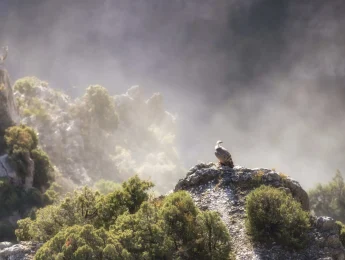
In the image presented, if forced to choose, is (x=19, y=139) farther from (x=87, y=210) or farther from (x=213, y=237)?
(x=213, y=237)

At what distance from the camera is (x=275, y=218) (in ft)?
89.5

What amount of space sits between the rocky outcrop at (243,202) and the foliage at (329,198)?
217 feet

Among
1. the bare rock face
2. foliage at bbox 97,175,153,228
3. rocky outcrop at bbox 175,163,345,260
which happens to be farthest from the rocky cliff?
foliage at bbox 97,175,153,228

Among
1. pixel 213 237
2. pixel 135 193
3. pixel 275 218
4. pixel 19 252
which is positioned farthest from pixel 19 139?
pixel 275 218

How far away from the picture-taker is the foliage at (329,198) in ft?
311

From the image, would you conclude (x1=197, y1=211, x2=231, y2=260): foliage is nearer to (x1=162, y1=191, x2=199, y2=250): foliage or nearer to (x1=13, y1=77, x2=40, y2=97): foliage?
(x1=162, y1=191, x2=199, y2=250): foliage

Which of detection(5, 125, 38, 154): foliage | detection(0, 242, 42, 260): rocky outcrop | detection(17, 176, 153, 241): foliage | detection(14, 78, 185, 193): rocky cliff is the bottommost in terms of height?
detection(0, 242, 42, 260): rocky outcrop

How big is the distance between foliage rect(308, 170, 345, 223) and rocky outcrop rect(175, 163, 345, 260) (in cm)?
6615

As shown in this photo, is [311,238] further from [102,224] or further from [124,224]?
[102,224]

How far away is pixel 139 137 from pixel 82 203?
155784 millimetres

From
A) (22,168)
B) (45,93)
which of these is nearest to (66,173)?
(45,93)

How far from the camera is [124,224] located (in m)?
25.3

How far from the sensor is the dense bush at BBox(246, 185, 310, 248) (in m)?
26.8

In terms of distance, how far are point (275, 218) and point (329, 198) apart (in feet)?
255
